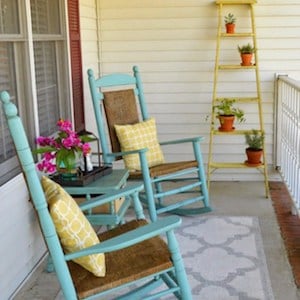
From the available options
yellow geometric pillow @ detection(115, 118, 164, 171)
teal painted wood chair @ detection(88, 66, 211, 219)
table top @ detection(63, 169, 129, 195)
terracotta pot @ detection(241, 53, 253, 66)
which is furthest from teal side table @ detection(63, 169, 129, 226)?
terracotta pot @ detection(241, 53, 253, 66)

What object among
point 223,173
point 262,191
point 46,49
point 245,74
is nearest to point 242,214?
point 262,191

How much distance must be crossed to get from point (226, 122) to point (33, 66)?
1937mm

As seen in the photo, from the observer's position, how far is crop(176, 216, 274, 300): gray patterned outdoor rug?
2.76 metres

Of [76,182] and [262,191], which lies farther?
[262,191]

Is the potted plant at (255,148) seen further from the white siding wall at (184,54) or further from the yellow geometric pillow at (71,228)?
the yellow geometric pillow at (71,228)

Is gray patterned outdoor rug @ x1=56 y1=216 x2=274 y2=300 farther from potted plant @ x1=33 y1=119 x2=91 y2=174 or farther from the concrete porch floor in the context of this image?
potted plant @ x1=33 y1=119 x2=91 y2=174

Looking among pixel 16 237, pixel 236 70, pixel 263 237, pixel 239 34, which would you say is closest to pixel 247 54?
pixel 239 34

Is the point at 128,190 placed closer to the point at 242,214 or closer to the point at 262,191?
the point at 242,214

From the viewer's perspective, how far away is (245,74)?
478cm

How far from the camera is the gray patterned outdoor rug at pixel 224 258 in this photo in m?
2.76

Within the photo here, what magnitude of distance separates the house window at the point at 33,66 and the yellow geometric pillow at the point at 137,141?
523 millimetres

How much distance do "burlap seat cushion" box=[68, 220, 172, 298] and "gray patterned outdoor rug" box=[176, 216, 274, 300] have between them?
1.83 ft

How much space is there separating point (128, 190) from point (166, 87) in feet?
8.09

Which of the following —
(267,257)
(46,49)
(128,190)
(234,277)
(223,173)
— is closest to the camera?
(128,190)
